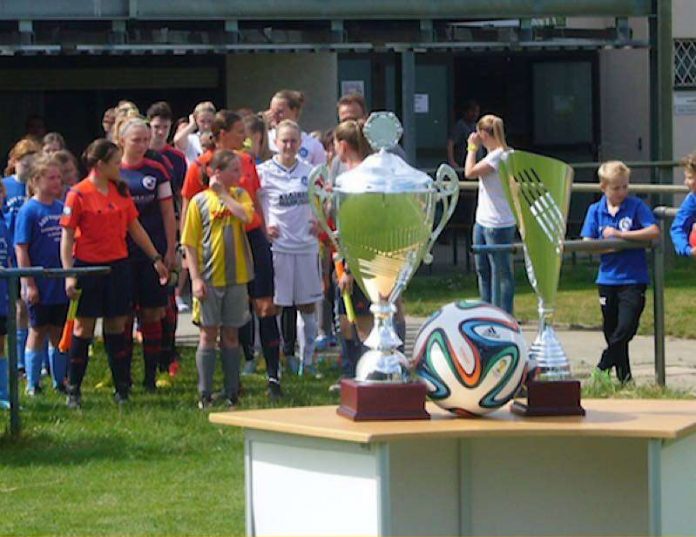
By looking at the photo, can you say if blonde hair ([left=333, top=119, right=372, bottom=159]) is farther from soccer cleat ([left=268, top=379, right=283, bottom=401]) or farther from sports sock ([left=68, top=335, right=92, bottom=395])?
sports sock ([left=68, top=335, right=92, bottom=395])

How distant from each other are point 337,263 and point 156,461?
2594 mm

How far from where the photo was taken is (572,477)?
6.00 m

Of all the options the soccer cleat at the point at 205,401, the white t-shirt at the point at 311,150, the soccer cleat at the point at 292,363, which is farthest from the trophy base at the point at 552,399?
the white t-shirt at the point at 311,150

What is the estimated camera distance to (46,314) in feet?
36.3

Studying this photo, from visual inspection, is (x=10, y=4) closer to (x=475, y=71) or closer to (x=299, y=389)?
(x=299, y=389)

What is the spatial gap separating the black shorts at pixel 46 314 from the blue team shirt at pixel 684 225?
12.9 ft

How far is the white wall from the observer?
63.4ft

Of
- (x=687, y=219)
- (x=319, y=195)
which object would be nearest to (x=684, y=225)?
(x=687, y=219)

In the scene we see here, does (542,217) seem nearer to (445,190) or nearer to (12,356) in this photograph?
(445,190)

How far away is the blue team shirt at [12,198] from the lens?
38.0ft

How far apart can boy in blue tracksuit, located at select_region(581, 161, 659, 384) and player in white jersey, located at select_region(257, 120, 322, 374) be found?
1.94m

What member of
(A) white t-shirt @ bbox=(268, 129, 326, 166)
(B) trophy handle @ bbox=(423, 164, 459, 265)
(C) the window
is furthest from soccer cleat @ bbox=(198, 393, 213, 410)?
(C) the window

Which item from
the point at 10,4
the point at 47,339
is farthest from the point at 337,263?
the point at 10,4

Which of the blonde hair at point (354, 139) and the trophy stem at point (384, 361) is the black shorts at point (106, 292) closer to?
the blonde hair at point (354, 139)
